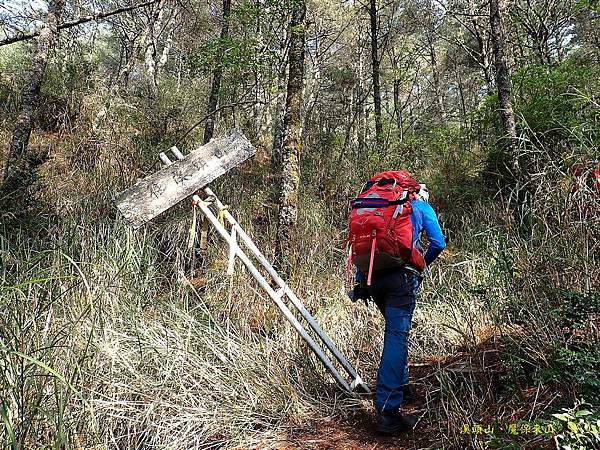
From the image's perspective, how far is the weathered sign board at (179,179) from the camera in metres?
3.34

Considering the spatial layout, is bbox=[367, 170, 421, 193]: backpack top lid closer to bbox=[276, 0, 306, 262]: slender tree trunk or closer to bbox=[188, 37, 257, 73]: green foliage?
bbox=[276, 0, 306, 262]: slender tree trunk

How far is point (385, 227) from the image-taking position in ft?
10.8

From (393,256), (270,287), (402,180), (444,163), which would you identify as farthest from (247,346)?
(444,163)

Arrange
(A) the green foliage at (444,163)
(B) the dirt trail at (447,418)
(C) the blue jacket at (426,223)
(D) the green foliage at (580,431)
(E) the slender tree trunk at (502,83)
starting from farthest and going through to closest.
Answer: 1. (A) the green foliage at (444,163)
2. (E) the slender tree trunk at (502,83)
3. (C) the blue jacket at (426,223)
4. (B) the dirt trail at (447,418)
5. (D) the green foliage at (580,431)

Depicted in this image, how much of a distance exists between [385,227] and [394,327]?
2.30 feet

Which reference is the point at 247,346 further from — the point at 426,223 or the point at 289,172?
the point at 289,172

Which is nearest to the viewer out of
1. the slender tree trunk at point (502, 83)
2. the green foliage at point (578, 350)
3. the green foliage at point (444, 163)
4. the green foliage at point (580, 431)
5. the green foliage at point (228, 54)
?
the green foliage at point (580, 431)

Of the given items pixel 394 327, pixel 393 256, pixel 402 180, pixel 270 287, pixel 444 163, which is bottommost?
pixel 394 327

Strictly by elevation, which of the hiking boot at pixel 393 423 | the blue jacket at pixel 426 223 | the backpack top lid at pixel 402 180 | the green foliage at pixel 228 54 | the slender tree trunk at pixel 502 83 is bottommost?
the hiking boot at pixel 393 423

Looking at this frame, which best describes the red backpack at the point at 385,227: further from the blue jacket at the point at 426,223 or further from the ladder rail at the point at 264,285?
the ladder rail at the point at 264,285

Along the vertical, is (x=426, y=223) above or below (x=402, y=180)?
below

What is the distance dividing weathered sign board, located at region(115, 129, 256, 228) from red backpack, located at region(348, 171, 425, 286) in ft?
3.25

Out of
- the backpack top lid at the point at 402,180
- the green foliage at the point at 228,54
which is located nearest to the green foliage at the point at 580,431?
the backpack top lid at the point at 402,180

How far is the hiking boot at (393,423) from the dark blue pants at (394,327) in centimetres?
6
